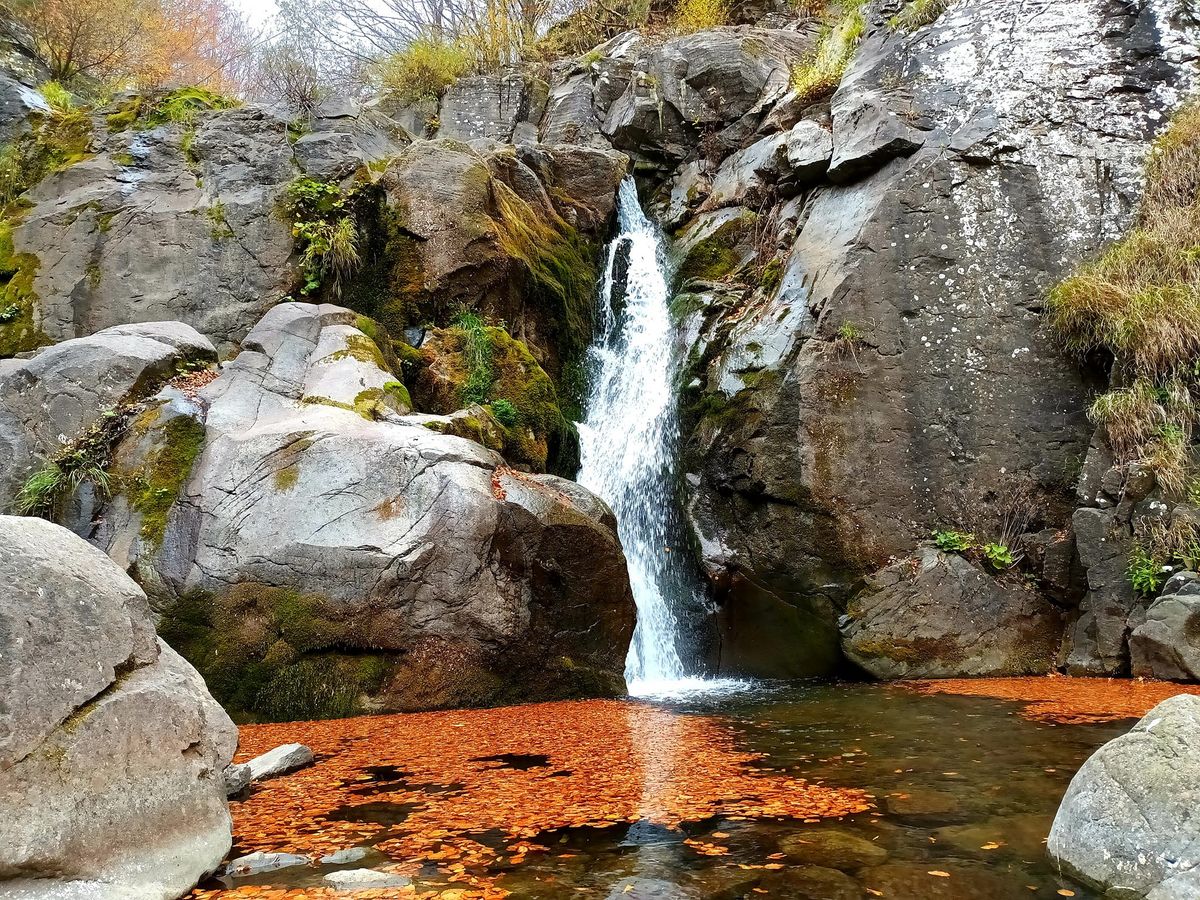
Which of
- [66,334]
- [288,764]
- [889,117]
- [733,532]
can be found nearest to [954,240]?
[889,117]

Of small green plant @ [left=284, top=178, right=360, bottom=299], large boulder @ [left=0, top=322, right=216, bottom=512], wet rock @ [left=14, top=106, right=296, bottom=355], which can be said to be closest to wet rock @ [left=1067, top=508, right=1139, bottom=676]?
small green plant @ [left=284, top=178, right=360, bottom=299]

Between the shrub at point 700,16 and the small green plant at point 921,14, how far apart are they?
6281 millimetres

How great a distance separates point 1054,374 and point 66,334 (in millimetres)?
12991

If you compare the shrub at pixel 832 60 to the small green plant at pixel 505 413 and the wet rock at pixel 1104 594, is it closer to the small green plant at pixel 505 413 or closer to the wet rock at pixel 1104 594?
the small green plant at pixel 505 413

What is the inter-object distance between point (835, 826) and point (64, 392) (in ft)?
27.6

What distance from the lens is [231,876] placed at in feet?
12.0

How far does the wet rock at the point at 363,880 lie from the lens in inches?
137

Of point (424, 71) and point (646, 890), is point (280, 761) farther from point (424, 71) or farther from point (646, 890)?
point (424, 71)

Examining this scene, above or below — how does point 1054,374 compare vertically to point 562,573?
above

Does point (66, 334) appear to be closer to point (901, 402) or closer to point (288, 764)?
point (288, 764)

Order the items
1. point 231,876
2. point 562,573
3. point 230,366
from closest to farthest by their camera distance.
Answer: point 231,876, point 562,573, point 230,366

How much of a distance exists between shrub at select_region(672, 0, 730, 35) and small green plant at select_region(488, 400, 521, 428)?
11.8 meters

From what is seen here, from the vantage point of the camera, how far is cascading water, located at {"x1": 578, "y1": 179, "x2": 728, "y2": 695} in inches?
402

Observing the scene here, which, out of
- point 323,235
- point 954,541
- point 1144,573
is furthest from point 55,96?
point 1144,573
